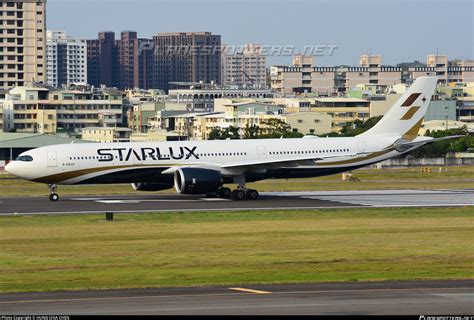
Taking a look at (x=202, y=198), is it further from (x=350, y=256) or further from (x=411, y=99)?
(x=350, y=256)

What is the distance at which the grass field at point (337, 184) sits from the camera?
83312mm

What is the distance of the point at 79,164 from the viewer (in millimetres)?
70375

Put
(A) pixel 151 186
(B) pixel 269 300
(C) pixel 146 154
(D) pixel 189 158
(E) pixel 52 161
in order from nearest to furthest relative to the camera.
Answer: (B) pixel 269 300
(E) pixel 52 161
(C) pixel 146 154
(D) pixel 189 158
(A) pixel 151 186

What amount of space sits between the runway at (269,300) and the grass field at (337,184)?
4477 cm

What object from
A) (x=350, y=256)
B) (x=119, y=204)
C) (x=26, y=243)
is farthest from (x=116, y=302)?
(x=119, y=204)

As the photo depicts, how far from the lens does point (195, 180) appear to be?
228 feet

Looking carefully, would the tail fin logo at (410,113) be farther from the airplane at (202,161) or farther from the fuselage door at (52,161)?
the fuselage door at (52,161)

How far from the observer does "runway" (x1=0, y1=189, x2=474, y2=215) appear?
66.7 m

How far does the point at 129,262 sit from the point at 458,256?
1321cm

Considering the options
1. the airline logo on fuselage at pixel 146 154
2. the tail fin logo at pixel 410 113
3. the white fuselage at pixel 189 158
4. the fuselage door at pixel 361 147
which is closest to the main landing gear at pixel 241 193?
the white fuselage at pixel 189 158

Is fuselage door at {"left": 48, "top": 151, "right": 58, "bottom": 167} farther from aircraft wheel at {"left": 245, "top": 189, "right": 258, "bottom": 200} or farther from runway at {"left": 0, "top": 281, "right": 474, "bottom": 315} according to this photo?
runway at {"left": 0, "top": 281, "right": 474, "bottom": 315}

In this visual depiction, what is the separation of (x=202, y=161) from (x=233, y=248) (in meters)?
24.5

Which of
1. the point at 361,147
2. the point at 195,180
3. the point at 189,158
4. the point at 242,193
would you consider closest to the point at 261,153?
the point at 242,193

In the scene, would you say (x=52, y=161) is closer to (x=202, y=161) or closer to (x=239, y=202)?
(x=202, y=161)
